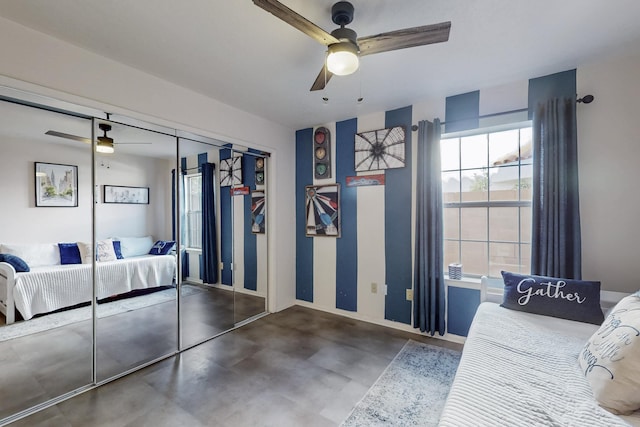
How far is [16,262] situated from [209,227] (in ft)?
5.09

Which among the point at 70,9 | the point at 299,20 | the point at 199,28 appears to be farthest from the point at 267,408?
the point at 70,9

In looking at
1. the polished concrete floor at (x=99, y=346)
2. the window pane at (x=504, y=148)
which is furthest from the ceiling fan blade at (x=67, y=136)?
the window pane at (x=504, y=148)

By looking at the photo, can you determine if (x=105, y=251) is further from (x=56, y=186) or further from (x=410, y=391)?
(x=410, y=391)

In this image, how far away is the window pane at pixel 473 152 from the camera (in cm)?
298

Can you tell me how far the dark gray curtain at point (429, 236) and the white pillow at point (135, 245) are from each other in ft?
9.06

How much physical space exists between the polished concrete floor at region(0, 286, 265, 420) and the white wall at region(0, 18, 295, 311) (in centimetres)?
102

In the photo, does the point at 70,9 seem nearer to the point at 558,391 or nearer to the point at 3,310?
the point at 3,310

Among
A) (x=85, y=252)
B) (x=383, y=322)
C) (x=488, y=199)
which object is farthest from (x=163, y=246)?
(x=488, y=199)

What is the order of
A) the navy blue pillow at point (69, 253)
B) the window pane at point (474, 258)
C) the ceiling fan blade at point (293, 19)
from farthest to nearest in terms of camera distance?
the window pane at point (474, 258) → the navy blue pillow at point (69, 253) → the ceiling fan blade at point (293, 19)

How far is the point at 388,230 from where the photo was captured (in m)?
3.41

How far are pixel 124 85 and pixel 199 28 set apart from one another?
3.00 feet

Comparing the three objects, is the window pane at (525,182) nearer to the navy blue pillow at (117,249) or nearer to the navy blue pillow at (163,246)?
the navy blue pillow at (163,246)

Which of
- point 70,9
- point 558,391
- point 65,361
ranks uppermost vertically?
point 70,9

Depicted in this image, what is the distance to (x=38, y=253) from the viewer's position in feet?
7.14
